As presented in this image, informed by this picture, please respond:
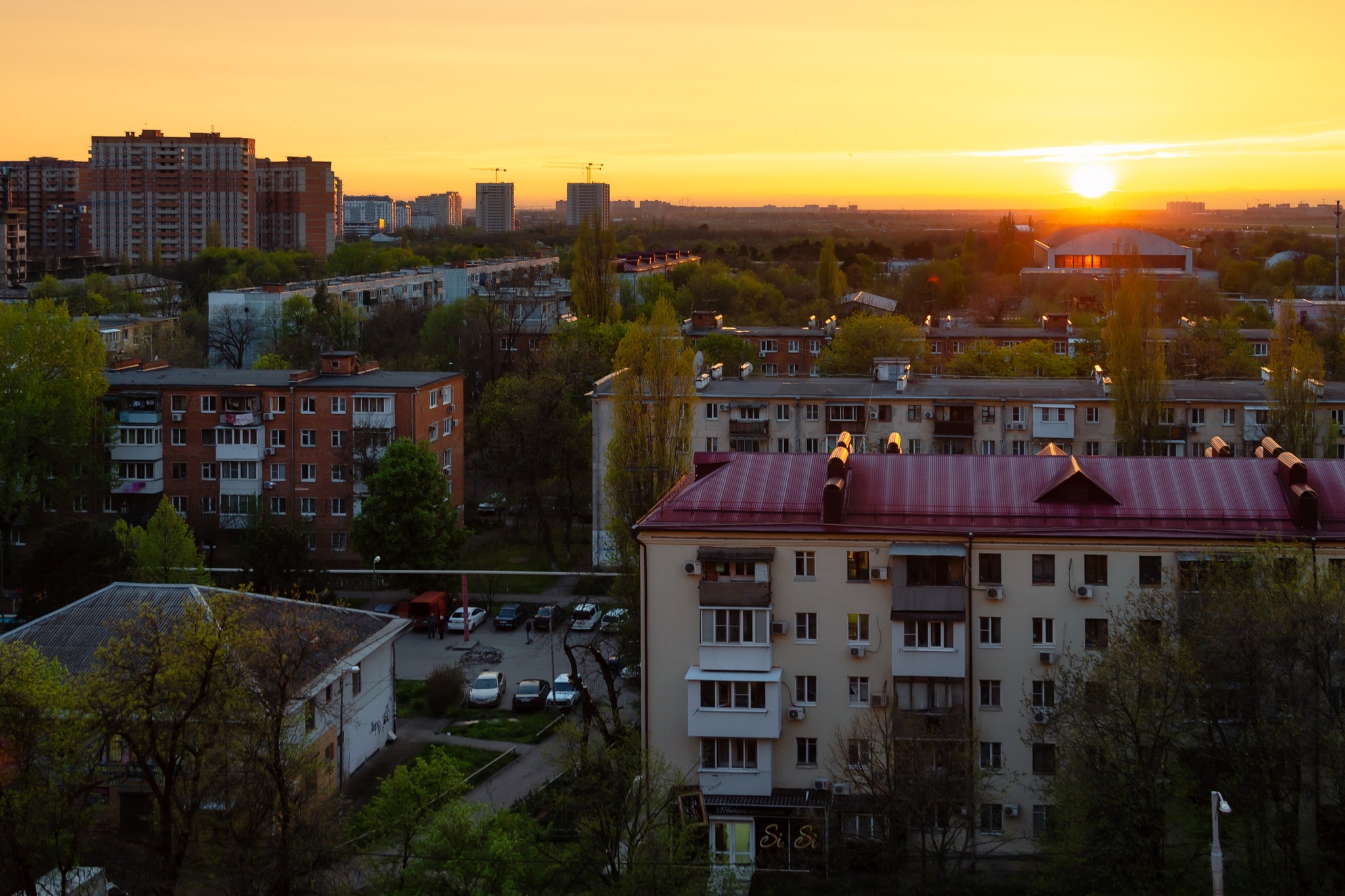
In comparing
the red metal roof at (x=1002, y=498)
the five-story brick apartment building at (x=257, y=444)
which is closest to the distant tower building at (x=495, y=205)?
the five-story brick apartment building at (x=257, y=444)

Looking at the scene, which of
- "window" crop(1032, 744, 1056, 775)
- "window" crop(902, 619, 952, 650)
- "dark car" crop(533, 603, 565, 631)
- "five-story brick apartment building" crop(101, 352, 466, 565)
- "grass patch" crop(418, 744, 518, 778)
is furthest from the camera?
"five-story brick apartment building" crop(101, 352, 466, 565)

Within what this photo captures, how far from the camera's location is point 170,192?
107000mm

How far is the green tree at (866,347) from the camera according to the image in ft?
131

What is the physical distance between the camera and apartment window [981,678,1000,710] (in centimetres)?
1534

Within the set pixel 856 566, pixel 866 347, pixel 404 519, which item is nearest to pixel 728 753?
pixel 856 566

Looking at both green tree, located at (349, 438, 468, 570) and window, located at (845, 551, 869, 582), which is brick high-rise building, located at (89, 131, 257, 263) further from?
window, located at (845, 551, 869, 582)

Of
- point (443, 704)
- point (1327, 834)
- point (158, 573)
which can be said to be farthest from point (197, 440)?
point (1327, 834)

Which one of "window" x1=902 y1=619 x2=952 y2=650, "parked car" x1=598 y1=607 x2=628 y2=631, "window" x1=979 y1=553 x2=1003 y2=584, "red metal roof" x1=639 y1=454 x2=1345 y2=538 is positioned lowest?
"parked car" x1=598 y1=607 x2=628 y2=631

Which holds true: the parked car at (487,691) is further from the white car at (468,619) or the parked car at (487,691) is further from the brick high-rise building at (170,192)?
the brick high-rise building at (170,192)

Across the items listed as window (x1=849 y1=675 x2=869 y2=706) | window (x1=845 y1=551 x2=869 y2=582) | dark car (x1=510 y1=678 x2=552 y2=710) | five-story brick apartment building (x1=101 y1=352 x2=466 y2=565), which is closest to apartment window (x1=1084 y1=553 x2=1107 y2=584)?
window (x1=845 y1=551 x2=869 y2=582)

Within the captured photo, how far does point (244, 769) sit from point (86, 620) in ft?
19.1

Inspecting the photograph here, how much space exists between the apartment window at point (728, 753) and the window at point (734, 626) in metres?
1.08

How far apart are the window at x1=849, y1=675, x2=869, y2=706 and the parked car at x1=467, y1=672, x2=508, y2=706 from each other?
7149 mm

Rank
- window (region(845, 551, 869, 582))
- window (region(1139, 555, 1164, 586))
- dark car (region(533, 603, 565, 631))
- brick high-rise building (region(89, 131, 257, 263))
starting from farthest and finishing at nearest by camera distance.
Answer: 1. brick high-rise building (region(89, 131, 257, 263))
2. dark car (region(533, 603, 565, 631))
3. window (region(845, 551, 869, 582))
4. window (region(1139, 555, 1164, 586))
